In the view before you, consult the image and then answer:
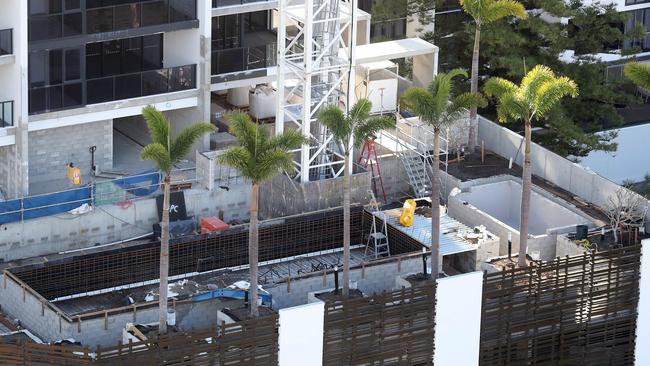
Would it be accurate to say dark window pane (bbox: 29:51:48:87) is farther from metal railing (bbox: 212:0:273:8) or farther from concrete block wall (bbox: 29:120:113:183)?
metal railing (bbox: 212:0:273:8)

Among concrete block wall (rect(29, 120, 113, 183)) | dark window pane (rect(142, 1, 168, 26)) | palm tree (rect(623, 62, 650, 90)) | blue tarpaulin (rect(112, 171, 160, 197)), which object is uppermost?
dark window pane (rect(142, 1, 168, 26))

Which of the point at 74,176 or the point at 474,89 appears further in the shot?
the point at 474,89

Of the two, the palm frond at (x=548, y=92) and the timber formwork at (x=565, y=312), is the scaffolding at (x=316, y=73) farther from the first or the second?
the timber formwork at (x=565, y=312)

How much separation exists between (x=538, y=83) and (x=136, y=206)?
56.3 feet

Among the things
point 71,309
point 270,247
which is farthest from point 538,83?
point 71,309

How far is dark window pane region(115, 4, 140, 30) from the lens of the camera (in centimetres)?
8975

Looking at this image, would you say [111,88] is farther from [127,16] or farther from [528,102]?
[528,102]

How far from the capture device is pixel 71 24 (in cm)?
8888

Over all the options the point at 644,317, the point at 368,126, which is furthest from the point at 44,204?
the point at 644,317

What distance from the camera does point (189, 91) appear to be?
92.7 m

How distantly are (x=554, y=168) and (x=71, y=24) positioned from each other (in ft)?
71.7

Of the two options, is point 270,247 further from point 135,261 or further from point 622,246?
point 622,246

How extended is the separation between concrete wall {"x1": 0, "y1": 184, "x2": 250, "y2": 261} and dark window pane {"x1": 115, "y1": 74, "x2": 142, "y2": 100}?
15.6ft

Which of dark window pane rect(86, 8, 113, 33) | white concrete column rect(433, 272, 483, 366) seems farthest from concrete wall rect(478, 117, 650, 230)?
dark window pane rect(86, 8, 113, 33)
